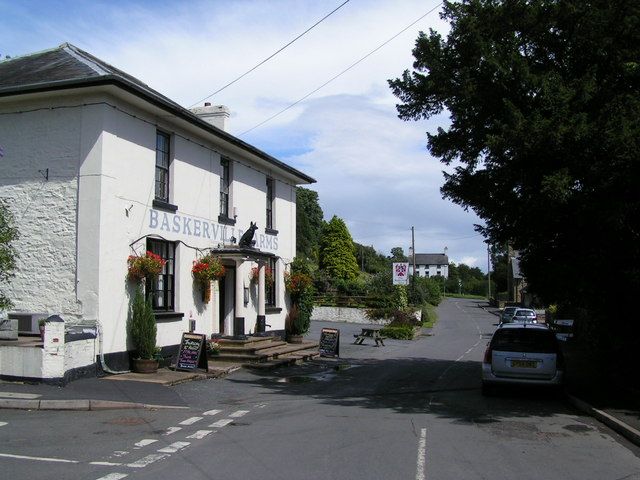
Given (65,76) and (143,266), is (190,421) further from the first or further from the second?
(65,76)

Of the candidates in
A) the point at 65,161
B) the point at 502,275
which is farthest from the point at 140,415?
the point at 502,275

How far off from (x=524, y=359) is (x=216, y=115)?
14309 millimetres

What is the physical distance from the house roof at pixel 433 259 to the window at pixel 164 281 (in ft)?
502

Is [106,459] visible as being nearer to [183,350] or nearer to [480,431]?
[480,431]

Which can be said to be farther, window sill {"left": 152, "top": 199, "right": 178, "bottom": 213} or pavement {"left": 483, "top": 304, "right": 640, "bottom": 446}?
window sill {"left": 152, "top": 199, "right": 178, "bottom": 213}

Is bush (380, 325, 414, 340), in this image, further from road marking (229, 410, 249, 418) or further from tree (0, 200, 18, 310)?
road marking (229, 410, 249, 418)

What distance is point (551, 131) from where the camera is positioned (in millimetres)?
10758

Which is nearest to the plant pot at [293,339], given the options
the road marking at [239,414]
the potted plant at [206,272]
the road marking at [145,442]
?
the potted plant at [206,272]

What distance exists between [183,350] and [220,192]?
6089mm

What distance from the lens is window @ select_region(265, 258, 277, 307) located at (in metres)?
23.4

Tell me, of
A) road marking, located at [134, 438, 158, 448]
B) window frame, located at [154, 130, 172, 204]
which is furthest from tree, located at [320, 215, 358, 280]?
road marking, located at [134, 438, 158, 448]

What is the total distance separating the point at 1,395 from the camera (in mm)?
11094

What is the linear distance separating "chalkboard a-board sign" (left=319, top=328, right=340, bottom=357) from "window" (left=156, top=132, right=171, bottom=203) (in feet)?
27.5

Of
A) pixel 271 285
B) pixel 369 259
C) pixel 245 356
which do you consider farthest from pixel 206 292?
pixel 369 259
